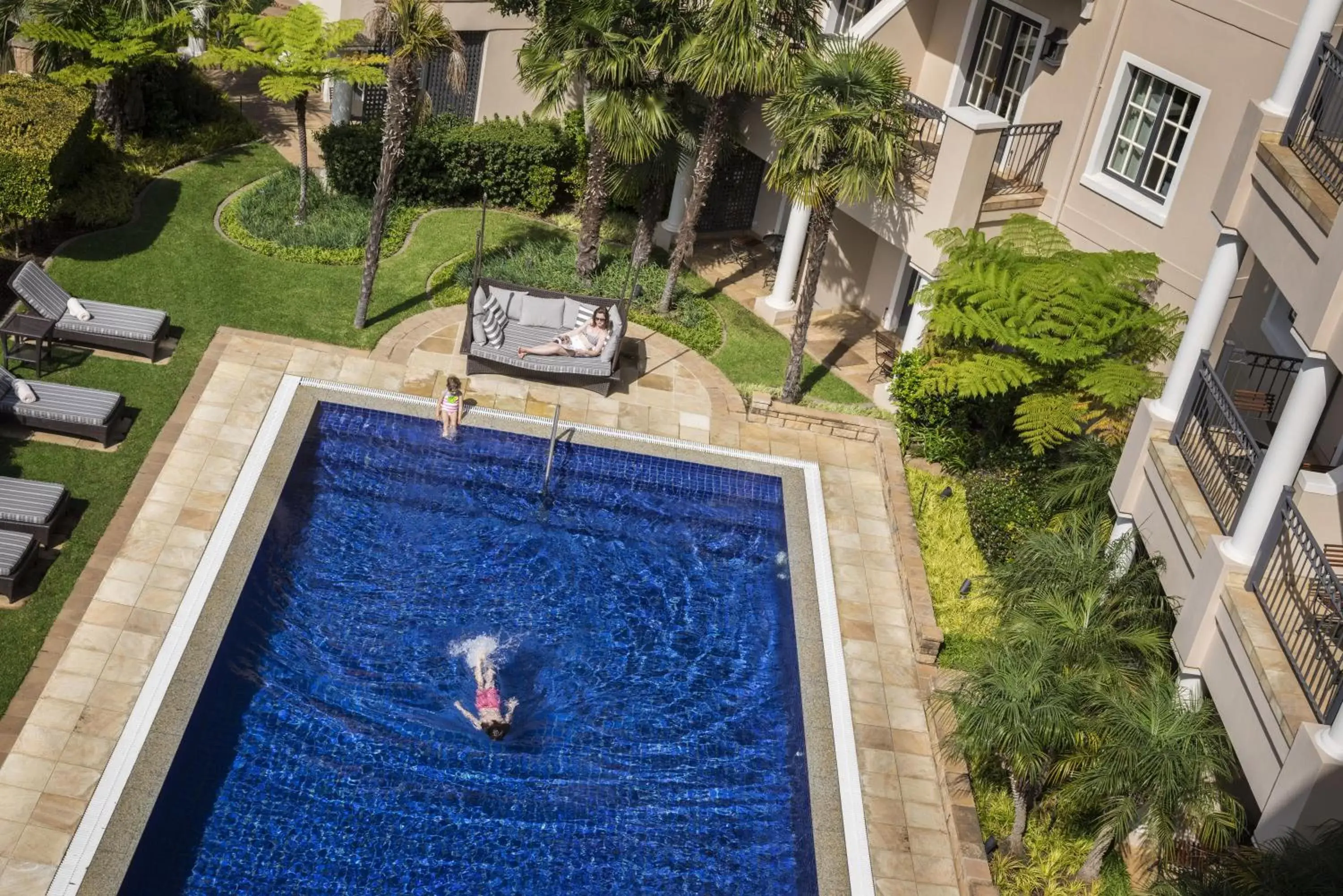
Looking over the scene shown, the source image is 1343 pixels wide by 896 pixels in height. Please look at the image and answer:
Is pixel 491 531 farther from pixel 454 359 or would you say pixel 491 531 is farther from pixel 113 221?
pixel 113 221

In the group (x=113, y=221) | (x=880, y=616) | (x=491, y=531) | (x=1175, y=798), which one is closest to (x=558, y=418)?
(x=491, y=531)

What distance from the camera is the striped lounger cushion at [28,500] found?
54.6 ft

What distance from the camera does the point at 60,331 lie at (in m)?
20.2

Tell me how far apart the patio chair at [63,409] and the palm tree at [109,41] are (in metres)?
7.51

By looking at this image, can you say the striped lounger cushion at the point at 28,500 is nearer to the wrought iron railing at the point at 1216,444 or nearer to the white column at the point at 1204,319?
the white column at the point at 1204,319

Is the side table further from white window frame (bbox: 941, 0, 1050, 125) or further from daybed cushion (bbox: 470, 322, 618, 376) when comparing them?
white window frame (bbox: 941, 0, 1050, 125)

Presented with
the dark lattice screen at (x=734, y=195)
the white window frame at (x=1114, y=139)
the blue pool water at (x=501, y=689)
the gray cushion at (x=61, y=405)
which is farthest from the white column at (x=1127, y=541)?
the gray cushion at (x=61, y=405)

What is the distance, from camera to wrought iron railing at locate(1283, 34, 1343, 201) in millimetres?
14312

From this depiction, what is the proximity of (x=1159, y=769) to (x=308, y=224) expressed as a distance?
1740 centimetres

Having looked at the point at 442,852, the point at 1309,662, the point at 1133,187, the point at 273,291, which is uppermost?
the point at 1133,187

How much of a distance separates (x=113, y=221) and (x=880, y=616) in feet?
47.7

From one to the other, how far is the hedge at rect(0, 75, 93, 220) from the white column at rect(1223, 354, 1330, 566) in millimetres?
17645

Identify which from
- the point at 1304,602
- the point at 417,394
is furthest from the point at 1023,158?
the point at 1304,602

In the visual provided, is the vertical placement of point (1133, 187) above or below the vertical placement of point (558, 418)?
above
